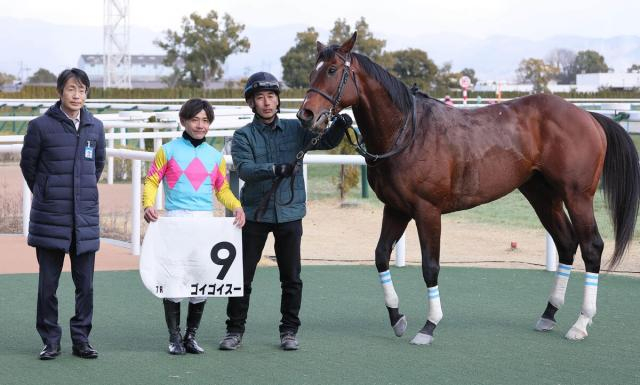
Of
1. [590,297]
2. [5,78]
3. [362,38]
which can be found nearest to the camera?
[590,297]

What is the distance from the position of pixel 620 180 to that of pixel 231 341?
2441mm

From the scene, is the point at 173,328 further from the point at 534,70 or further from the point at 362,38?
the point at 534,70

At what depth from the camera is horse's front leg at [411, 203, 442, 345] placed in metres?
5.41

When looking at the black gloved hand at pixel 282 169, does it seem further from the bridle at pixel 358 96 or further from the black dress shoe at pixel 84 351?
the black dress shoe at pixel 84 351

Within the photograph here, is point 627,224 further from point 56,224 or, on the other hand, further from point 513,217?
point 513,217

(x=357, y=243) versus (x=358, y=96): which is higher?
(x=358, y=96)

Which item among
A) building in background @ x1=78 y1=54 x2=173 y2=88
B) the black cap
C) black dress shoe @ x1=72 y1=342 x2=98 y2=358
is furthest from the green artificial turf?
building in background @ x1=78 y1=54 x2=173 y2=88

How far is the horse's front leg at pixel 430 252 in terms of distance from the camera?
541cm

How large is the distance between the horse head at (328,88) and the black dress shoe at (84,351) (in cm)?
145

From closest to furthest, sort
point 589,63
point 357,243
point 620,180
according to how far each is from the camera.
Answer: point 620,180, point 357,243, point 589,63

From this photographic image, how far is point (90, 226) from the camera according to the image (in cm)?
501

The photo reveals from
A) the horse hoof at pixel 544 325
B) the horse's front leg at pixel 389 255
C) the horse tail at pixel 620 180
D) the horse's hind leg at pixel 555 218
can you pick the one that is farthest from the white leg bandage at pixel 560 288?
the horse's front leg at pixel 389 255

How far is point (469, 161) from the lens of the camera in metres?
5.60

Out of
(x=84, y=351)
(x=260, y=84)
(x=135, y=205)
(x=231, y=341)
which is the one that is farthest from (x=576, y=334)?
(x=135, y=205)
